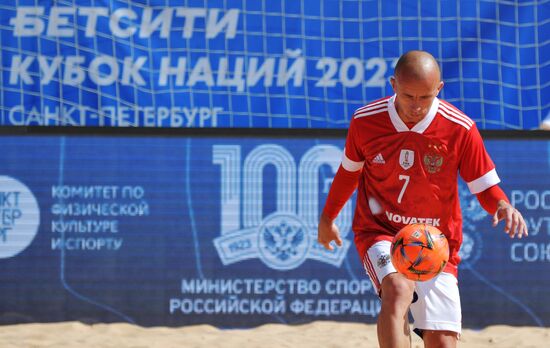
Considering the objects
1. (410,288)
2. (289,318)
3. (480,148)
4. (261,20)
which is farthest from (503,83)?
(410,288)

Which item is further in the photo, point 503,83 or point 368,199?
point 503,83

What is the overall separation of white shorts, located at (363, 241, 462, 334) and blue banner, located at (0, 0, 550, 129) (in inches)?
126

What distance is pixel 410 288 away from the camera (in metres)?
4.34

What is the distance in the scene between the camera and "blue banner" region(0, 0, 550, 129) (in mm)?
7395

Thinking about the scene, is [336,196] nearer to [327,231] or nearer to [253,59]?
[327,231]

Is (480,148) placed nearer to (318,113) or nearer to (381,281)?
(381,281)

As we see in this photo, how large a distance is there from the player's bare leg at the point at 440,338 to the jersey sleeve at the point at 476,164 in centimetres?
71

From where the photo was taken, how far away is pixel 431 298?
446 centimetres

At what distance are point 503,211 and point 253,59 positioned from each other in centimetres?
356

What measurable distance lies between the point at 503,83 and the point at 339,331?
2389mm

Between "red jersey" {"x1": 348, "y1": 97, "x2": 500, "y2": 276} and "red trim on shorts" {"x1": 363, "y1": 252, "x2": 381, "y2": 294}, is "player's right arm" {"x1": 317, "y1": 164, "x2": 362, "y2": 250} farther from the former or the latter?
"red trim on shorts" {"x1": 363, "y1": 252, "x2": 381, "y2": 294}

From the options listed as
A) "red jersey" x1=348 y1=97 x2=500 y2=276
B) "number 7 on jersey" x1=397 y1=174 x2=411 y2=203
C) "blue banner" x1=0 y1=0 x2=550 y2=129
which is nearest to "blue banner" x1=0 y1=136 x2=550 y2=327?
"blue banner" x1=0 y1=0 x2=550 y2=129

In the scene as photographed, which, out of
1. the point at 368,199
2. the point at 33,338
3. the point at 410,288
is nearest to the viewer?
the point at 410,288

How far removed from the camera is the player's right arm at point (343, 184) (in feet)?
15.5
